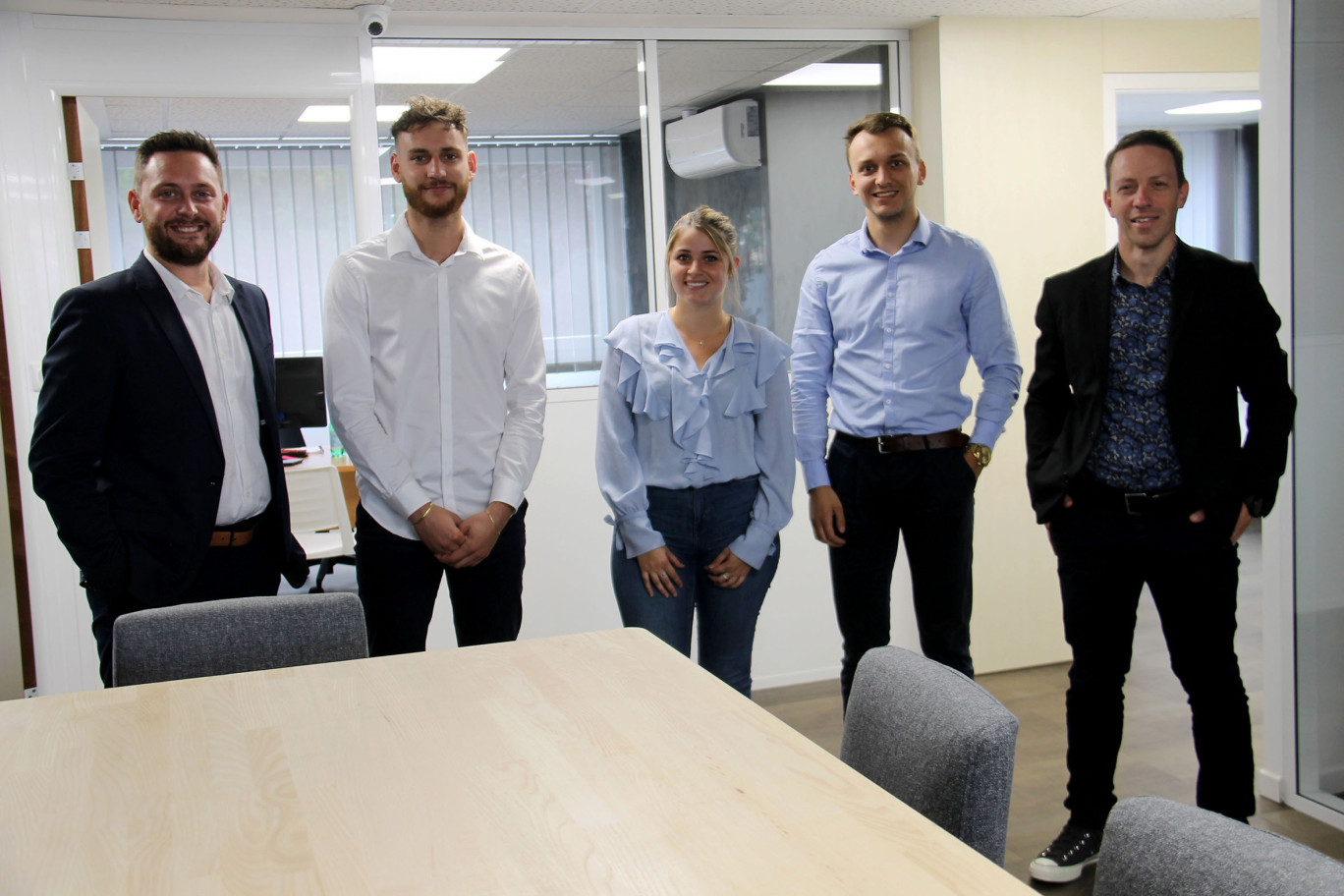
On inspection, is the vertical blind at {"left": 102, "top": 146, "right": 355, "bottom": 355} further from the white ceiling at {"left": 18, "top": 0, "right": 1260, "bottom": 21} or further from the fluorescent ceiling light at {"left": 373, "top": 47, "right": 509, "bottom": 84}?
the white ceiling at {"left": 18, "top": 0, "right": 1260, "bottom": 21}

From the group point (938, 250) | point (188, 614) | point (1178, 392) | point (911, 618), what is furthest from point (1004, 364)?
point (188, 614)

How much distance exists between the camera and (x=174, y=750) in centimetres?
153

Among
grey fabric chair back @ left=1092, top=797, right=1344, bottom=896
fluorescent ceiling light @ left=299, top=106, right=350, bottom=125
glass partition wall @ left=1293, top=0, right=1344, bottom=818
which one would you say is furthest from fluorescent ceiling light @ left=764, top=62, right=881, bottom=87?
grey fabric chair back @ left=1092, top=797, right=1344, bottom=896

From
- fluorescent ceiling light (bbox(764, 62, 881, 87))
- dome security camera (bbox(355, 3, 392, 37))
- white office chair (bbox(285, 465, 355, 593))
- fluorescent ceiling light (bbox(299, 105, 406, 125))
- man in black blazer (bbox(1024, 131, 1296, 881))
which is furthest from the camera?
fluorescent ceiling light (bbox(299, 105, 406, 125))

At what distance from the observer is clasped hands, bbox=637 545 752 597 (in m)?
2.78

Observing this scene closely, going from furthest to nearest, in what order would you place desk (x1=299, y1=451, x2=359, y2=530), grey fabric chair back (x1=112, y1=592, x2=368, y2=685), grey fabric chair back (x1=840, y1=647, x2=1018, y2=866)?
1. desk (x1=299, y1=451, x2=359, y2=530)
2. grey fabric chair back (x1=112, y1=592, x2=368, y2=685)
3. grey fabric chair back (x1=840, y1=647, x2=1018, y2=866)

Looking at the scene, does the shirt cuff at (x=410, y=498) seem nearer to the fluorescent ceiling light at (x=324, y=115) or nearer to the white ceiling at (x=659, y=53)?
the white ceiling at (x=659, y=53)

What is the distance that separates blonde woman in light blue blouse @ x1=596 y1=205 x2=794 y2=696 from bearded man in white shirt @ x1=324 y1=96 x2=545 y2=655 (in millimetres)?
278

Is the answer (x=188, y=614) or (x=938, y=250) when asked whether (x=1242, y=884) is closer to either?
(x=188, y=614)

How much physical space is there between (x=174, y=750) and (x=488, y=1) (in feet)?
9.81

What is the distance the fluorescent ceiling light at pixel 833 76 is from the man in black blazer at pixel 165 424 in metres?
2.56

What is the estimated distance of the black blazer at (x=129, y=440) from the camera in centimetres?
240

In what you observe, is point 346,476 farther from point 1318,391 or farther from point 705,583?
point 1318,391

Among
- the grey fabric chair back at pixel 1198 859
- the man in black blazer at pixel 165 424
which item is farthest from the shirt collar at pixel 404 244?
the grey fabric chair back at pixel 1198 859
